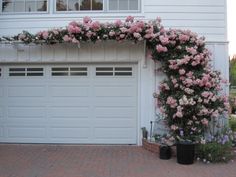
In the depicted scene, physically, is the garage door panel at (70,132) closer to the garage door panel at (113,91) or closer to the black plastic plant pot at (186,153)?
the garage door panel at (113,91)

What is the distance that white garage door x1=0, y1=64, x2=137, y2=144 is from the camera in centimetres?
1083

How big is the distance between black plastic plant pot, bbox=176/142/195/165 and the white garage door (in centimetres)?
252

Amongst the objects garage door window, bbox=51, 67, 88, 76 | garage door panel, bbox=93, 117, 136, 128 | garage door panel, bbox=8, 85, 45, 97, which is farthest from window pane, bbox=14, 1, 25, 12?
garage door panel, bbox=93, 117, 136, 128

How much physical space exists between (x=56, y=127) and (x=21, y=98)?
133 cm

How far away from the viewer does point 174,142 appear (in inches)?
366

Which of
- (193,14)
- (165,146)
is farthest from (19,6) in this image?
Result: (165,146)

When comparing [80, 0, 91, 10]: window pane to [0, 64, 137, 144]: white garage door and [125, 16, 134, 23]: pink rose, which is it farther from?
[0, 64, 137, 144]: white garage door

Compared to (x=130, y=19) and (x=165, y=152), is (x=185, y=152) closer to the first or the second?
(x=165, y=152)

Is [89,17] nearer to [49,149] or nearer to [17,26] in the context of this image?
[17,26]

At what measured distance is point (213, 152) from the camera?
8.55 metres

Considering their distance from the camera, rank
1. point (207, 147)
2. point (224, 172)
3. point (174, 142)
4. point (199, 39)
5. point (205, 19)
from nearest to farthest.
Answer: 1. point (224, 172)
2. point (207, 147)
3. point (174, 142)
4. point (199, 39)
5. point (205, 19)

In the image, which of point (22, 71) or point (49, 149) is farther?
point (22, 71)

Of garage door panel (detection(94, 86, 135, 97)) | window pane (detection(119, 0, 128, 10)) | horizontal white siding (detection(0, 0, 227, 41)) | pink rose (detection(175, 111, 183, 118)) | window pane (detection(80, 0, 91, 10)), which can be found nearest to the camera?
pink rose (detection(175, 111, 183, 118))

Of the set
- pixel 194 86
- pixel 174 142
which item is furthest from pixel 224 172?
pixel 194 86
